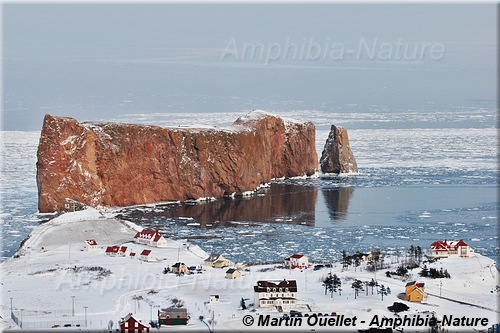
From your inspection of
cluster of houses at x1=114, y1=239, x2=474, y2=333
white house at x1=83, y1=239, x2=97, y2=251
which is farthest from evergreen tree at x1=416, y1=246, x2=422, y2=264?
white house at x1=83, y1=239, x2=97, y2=251

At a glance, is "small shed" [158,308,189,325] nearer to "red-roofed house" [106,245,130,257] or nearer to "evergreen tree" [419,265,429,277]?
"evergreen tree" [419,265,429,277]

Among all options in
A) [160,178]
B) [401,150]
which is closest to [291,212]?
[160,178]

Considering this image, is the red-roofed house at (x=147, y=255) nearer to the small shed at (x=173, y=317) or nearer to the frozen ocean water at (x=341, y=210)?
the frozen ocean water at (x=341, y=210)

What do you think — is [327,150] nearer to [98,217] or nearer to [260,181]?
[260,181]

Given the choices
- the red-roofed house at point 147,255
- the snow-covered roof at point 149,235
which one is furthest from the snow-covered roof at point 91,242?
the red-roofed house at point 147,255

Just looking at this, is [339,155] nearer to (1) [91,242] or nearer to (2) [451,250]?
(1) [91,242]
